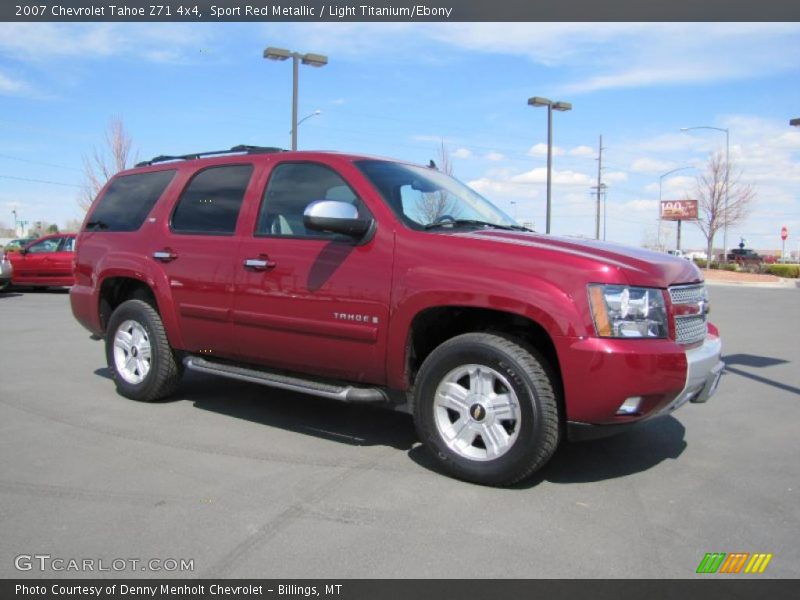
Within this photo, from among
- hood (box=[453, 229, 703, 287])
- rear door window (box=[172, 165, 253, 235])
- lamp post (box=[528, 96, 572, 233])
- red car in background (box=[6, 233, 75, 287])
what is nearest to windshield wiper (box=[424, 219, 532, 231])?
hood (box=[453, 229, 703, 287])

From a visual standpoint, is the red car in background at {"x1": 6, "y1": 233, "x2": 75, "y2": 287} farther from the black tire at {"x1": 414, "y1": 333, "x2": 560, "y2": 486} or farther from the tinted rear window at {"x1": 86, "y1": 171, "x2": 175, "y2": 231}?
the black tire at {"x1": 414, "y1": 333, "x2": 560, "y2": 486}

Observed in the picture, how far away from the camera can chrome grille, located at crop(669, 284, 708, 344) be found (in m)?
3.87

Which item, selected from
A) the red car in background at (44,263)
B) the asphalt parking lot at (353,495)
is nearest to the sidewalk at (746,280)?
the red car in background at (44,263)

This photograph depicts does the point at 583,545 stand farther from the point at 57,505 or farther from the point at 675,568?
the point at 57,505

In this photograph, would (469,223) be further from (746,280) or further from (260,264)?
(746,280)

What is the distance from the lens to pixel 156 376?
5.65m

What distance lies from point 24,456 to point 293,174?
8.41 feet

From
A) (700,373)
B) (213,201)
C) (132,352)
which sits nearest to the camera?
(700,373)

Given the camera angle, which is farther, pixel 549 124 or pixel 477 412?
pixel 549 124

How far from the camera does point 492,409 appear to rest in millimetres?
3914

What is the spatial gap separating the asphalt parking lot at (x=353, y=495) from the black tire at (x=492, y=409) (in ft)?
0.46

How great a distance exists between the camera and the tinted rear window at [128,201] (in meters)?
5.93

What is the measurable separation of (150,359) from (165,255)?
89 centimetres

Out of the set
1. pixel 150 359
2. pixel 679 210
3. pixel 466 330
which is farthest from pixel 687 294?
pixel 679 210
